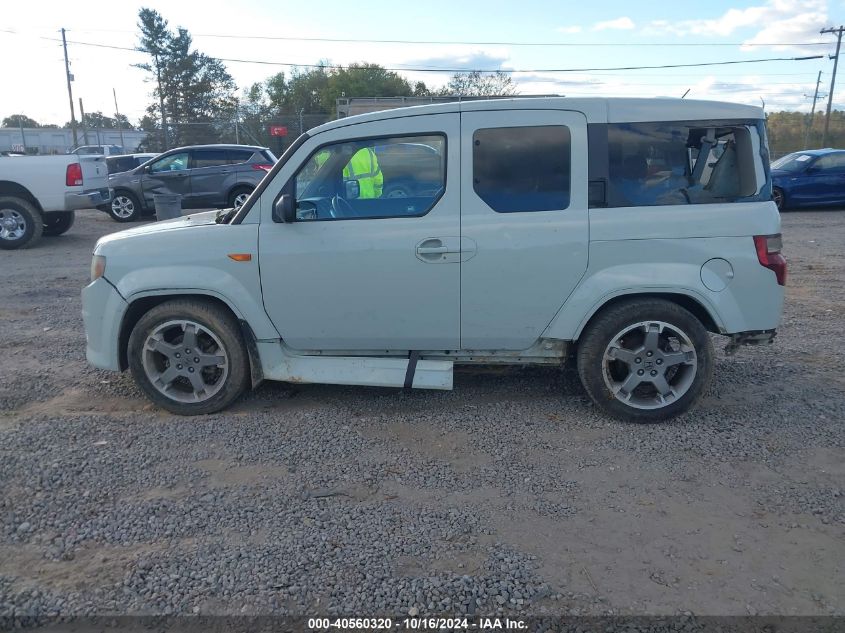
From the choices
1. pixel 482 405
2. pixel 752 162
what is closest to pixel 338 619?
pixel 482 405

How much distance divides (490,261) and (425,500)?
158cm

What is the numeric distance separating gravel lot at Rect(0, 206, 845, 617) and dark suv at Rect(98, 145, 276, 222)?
34.6 ft

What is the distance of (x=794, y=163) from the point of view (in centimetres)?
1714

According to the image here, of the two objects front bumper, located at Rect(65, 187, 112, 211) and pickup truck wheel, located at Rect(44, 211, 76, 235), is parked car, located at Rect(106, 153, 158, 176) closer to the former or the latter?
pickup truck wheel, located at Rect(44, 211, 76, 235)

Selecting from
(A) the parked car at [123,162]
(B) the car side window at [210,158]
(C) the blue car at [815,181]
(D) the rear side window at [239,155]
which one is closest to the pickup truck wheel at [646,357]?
(D) the rear side window at [239,155]

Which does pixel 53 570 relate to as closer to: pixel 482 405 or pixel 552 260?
pixel 482 405

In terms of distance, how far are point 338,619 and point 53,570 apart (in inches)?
54.0

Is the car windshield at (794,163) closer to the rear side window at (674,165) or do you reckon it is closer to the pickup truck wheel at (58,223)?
the rear side window at (674,165)

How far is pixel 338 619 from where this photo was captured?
2.80 metres

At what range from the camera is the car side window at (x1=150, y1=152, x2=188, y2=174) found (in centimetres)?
1570

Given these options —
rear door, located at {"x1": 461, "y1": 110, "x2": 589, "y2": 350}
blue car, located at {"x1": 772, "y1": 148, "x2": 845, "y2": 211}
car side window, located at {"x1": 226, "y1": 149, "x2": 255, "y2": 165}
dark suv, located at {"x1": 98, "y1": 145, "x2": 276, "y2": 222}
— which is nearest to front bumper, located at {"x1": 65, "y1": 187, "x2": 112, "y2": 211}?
dark suv, located at {"x1": 98, "y1": 145, "x2": 276, "y2": 222}

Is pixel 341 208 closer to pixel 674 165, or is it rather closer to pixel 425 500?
pixel 425 500

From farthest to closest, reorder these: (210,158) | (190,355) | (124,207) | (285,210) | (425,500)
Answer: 1. (124,207)
2. (210,158)
3. (190,355)
4. (285,210)
5. (425,500)

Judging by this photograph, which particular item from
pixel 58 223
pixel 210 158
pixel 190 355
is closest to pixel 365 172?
pixel 190 355
